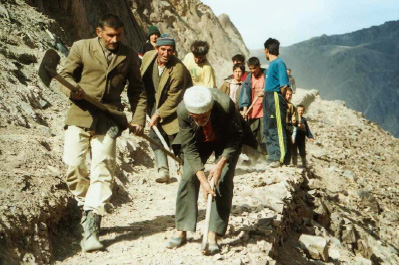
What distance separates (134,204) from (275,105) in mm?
2454

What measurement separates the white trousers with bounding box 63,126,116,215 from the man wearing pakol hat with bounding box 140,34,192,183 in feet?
5.93

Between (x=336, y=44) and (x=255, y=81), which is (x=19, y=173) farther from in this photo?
(x=336, y=44)

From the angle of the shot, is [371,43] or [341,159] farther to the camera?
[371,43]

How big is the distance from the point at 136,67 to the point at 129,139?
335 centimetres

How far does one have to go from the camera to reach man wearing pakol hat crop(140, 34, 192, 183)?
18.1 ft

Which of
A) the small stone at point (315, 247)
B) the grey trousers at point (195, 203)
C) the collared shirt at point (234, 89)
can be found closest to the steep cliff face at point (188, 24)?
the collared shirt at point (234, 89)

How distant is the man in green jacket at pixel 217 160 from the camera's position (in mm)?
3572

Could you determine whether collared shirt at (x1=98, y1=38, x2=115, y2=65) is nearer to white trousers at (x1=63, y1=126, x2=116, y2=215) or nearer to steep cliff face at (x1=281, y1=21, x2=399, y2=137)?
white trousers at (x1=63, y1=126, x2=116, y2=215)

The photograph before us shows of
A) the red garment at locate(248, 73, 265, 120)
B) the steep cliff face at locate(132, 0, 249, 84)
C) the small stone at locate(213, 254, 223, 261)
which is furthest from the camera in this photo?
the steep cliff face at locate(132, 0, 249, 84)

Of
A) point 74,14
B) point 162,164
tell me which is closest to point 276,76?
point 162,164

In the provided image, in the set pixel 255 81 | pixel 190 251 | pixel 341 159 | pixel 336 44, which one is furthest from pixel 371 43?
pixel 190 251

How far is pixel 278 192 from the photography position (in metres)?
5.65

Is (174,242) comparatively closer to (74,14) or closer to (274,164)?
(274,164)

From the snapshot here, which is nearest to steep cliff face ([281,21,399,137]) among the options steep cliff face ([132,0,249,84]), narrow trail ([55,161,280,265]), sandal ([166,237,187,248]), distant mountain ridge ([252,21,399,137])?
distant mountain ridge ([252,21,399,137])
